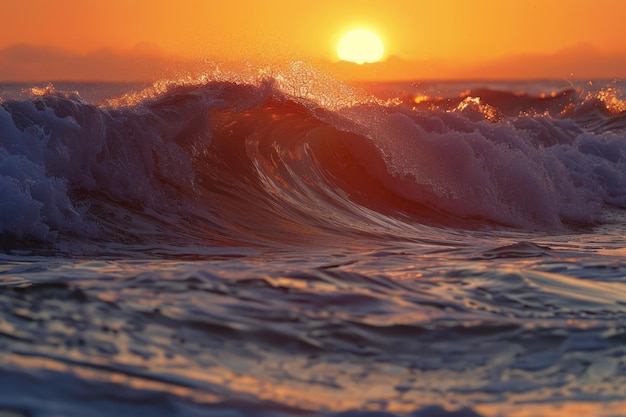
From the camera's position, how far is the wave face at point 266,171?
6148 mm

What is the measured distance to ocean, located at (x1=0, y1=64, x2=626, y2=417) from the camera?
2562mm

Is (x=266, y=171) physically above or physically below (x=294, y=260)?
above

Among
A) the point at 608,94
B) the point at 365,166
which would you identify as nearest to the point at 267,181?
the point at 365,166

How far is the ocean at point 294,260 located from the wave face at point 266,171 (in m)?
0.03

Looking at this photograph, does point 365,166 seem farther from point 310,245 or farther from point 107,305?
point 107,305

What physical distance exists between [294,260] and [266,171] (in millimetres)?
3866

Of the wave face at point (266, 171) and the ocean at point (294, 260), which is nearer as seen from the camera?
the ocean at point (294, 260)

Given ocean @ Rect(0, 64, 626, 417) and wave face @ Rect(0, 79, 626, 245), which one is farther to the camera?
wave face @ Rect(0, 79, 626, 245)

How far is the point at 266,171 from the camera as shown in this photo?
29.0 ft

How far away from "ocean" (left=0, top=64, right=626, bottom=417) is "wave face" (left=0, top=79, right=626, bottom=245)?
0.08ft

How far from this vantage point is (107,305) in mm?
3391

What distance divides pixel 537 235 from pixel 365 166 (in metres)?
2.34

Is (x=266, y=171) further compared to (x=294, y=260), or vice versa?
(x=266, y=171)

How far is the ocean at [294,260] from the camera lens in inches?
101
